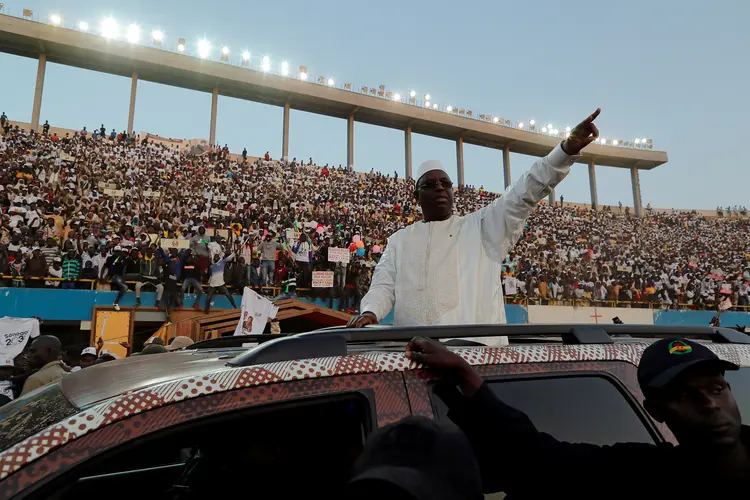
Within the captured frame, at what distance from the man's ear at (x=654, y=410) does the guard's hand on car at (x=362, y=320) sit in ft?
3.56

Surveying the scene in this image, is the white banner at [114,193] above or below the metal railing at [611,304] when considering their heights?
above

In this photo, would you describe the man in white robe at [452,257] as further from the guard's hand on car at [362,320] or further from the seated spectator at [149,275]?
the seated spectator at [149,275]

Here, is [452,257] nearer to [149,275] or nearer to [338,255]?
[338,255]

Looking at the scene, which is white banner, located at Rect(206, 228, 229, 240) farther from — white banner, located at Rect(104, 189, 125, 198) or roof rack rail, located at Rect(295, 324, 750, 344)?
roof rack rail, located at Rect(295, 324, 750, 344)

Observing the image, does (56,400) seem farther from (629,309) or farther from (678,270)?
(678,270)

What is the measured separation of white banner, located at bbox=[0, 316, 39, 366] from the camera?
6.60 metres

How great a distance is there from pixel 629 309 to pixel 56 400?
77.0 feet

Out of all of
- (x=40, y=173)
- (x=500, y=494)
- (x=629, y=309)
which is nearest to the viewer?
(x=500, y=494)

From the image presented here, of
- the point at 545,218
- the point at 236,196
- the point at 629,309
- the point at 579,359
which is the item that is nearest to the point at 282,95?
the point at 236,196

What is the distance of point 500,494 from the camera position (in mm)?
1304

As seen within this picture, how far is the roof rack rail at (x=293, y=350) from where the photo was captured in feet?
4.42

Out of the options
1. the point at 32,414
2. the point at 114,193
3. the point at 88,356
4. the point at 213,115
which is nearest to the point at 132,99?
the point at 213,115

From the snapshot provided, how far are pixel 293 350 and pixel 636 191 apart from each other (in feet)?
160

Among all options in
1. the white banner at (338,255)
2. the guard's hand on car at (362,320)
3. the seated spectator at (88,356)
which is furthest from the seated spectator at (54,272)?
the guard's hand on car at (362,320)
